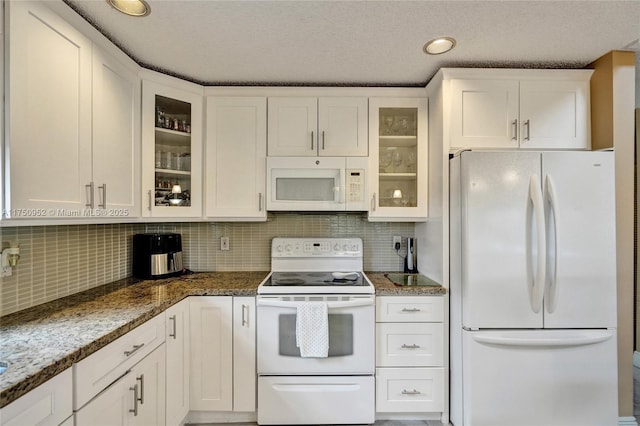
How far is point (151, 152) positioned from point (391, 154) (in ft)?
5.45

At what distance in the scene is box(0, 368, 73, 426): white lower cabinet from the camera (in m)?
0.80

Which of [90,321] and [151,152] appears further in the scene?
[151,152]

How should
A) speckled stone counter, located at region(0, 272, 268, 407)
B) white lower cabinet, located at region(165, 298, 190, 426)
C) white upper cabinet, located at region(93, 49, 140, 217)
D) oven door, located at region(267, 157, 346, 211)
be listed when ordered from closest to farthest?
1. speckled stone counter, located at region(0, 272, 268, 407)
2. white upper cabinet, located at region(93, 49, 140, 217)
3. white lower cabinet, located at region(165, 298, 190, 426)
4. oven door, located at region(267, 157, 346, 211)

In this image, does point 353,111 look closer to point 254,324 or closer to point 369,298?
point 369,298

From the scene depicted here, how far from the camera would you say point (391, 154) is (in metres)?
2.23

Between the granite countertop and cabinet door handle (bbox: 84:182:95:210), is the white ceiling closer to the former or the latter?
cabinet door handle (bbox: 84:182:95:210)

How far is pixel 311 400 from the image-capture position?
1.86 metres

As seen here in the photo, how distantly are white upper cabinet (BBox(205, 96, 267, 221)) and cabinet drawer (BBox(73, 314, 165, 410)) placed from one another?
92 cm

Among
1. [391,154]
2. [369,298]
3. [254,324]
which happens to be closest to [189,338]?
[254,324]

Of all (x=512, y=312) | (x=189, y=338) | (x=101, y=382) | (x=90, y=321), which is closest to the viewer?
(x=101, y=382)

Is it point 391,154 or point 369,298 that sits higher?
point 391,154

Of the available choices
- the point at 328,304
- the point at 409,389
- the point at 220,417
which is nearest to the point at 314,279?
the point at 328,304

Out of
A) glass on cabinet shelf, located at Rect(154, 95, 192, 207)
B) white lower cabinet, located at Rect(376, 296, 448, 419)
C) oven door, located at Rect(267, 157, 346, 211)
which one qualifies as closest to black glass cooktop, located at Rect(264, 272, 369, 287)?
white lower cabinet, located at Rect(376, 296, 448, 419)

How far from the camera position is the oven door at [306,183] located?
2.16m
